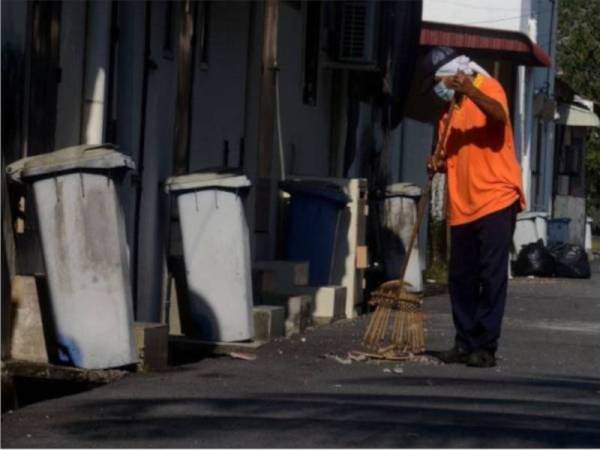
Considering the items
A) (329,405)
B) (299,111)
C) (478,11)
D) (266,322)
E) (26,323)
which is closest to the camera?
(329,405)

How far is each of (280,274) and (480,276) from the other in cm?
314

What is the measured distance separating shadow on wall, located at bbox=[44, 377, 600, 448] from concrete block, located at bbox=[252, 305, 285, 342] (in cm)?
262

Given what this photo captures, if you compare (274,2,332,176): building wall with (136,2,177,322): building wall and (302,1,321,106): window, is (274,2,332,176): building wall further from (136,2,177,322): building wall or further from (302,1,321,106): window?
(136,2,177,322): building wall

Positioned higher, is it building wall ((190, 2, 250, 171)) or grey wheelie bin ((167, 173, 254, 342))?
building wall ((190, 2, 250, 171))

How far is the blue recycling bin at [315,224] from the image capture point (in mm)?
15633

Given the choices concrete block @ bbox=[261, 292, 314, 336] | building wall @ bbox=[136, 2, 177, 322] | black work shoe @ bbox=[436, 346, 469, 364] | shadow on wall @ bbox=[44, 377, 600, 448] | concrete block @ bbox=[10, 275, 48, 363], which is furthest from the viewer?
concrete block @ bbox=[261, 292, 314, 336]

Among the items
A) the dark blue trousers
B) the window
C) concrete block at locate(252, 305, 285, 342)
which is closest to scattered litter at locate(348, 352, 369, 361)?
the dark blue trousers

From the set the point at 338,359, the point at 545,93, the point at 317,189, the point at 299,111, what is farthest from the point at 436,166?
the point at 545,93

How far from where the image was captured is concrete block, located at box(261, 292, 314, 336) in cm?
1357

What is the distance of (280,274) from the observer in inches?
559

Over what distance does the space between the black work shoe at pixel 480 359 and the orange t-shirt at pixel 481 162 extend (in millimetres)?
794

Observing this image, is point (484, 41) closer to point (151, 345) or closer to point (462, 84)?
point (462, 84)

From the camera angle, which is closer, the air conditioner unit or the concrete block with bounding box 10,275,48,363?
the concrete block with bounding box 10,275,48,363

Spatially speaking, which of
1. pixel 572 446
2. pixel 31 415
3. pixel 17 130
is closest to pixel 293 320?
pixel 17 130
